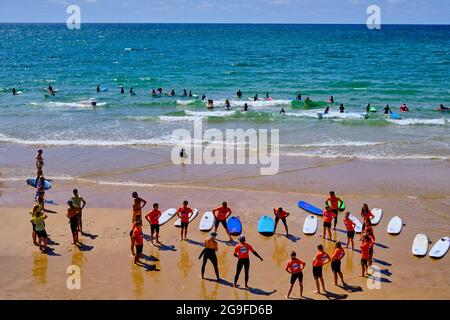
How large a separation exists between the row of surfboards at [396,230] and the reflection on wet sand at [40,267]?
7.62m

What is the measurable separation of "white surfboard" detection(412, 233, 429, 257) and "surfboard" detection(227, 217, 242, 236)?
511 cm

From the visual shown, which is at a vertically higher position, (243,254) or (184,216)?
(184,216)

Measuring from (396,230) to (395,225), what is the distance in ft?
1.12

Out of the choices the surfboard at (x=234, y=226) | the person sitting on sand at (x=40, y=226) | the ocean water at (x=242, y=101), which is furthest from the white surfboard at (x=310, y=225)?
the ocean water at (x=242, y=101)

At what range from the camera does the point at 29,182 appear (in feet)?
63.4

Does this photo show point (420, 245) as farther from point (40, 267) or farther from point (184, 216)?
point (40, 267)

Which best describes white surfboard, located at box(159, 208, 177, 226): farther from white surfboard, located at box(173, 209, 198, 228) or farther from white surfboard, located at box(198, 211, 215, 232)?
white surfboard, located at box(198, 211, 215, 232)

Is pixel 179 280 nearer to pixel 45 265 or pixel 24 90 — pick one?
pixel 45 265

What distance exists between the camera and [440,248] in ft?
44.6

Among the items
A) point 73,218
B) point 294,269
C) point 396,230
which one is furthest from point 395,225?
point 73,218

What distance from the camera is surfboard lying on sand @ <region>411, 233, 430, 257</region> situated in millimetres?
13414

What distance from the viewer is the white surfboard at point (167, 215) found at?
15.8 meters
